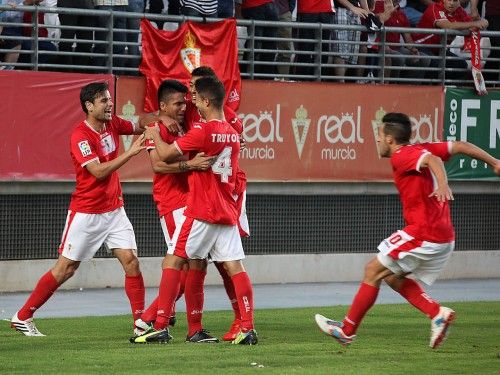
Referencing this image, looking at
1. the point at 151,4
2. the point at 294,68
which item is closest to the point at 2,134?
the point at 151,4

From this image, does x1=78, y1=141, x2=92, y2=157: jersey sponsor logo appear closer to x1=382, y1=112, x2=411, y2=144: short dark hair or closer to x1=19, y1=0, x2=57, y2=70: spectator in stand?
x1=382, y1=112, x2=411, y2=144: short dark hair

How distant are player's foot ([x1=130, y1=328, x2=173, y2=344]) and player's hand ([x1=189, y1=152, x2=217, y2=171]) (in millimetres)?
1426

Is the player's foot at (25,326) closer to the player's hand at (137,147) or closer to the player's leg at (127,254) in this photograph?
the player's leg at (127,254)

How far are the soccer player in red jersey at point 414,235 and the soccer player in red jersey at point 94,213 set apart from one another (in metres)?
2.01

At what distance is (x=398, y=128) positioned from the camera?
11.2m

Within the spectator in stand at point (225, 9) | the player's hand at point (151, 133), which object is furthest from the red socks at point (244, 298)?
the spectator in stand at point (225, 9)

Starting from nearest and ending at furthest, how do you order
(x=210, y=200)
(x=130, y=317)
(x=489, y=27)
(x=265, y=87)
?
(x=210, y=200) < (x=130, y=317) < (x=265, y=87) < (x=489, y=27)

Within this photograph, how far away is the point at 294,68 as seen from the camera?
1936 cm

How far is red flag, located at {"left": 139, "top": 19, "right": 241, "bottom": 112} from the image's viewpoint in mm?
17188

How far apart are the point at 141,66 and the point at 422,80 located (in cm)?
460

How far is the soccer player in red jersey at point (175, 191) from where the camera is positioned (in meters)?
11.6

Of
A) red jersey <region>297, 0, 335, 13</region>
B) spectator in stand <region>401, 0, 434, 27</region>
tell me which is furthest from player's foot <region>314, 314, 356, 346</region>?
spectator in stand <region>401, 0, 434, 27</region>

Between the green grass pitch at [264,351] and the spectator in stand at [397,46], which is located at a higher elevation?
the spectator in stand at [397,46]

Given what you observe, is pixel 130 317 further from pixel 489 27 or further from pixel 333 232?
pixel 489 27
